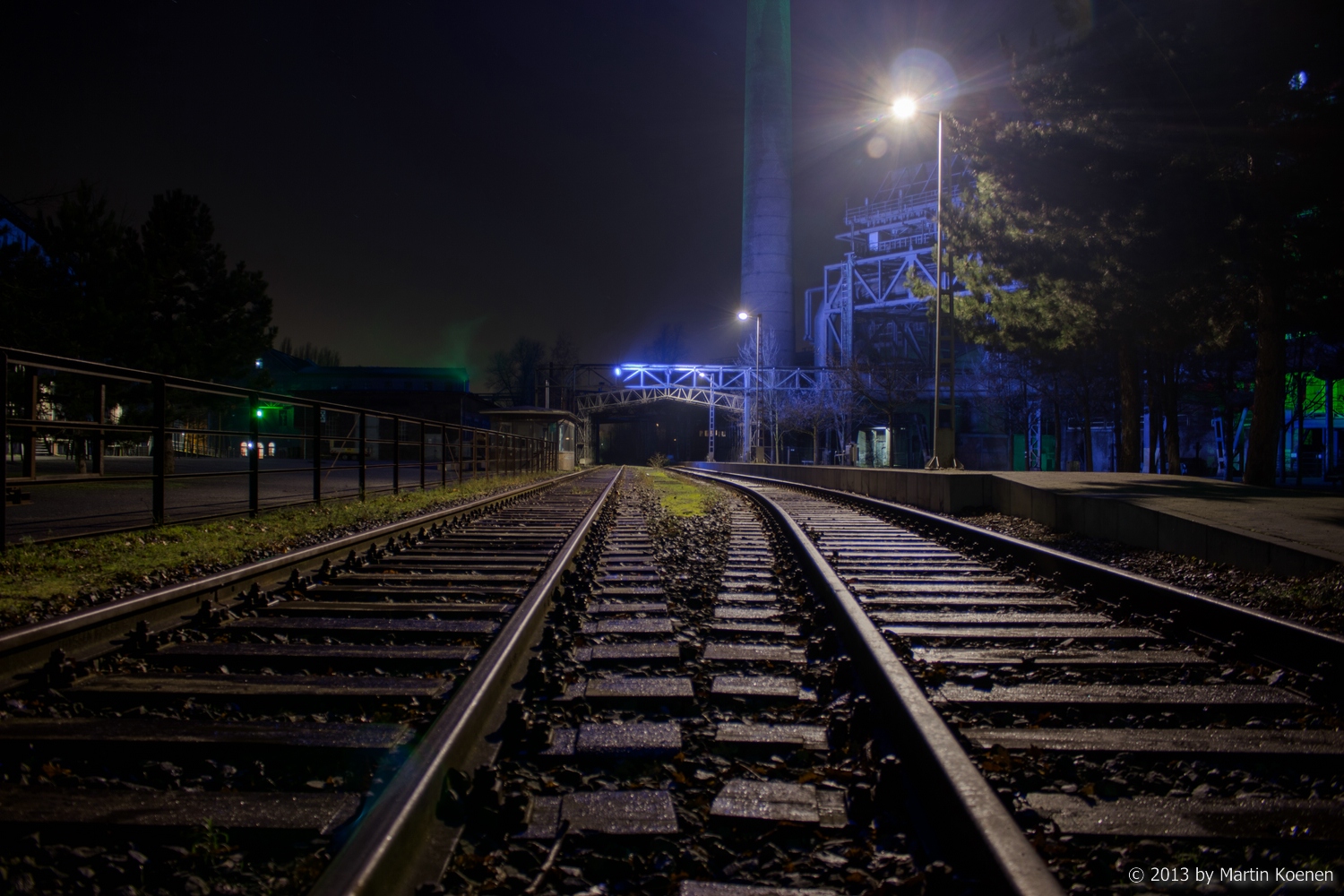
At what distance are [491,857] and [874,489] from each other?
56.4 ft

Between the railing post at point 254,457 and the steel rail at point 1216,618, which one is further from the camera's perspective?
the railing post at point 254,457

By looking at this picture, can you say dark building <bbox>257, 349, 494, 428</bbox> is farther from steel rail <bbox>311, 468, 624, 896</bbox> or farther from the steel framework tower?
steel rail <bbox>311, 468, 624, 896</bbox>

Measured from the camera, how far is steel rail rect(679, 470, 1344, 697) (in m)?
3.51

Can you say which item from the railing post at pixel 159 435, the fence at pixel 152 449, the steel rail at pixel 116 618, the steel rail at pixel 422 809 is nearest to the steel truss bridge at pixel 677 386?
the fence at pixel 152 449

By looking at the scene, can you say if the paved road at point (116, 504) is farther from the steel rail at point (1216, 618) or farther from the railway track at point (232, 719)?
the steel rail at point (1216, 618)

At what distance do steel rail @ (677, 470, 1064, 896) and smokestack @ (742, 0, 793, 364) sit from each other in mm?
80283

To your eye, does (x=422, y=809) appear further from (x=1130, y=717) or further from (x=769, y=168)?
(x=769, y=168)

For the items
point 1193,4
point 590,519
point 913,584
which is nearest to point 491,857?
point 913,584

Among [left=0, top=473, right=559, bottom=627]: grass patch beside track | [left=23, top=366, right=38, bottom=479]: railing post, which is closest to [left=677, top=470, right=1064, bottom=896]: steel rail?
[left=0, top=473, right=559, bottom=627]: grass patch beside track

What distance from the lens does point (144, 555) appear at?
6.62 m

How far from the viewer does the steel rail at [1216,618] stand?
3.51m

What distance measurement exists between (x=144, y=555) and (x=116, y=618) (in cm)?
302

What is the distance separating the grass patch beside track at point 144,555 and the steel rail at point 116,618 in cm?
33

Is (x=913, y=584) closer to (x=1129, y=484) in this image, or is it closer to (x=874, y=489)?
(x=1129, y=484)
